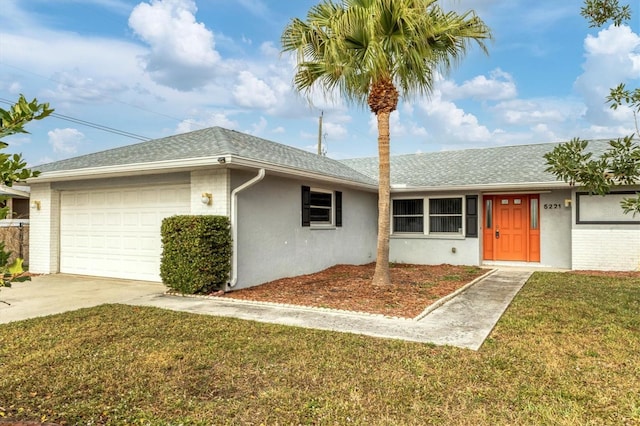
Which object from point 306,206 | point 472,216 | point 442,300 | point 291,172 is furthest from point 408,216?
point 442,300

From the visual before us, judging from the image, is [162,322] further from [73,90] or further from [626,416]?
[73,90]

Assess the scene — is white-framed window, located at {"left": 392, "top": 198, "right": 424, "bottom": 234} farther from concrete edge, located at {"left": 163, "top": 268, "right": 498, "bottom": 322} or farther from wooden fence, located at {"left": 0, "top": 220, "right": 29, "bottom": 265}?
wooden fence, located at {"left": 0, "top": 220, "right": 29, "bottom": 265}

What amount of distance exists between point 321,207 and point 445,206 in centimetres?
462

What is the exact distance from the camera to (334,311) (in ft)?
21.6

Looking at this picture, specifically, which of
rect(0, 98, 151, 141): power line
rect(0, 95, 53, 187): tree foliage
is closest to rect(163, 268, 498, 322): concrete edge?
rect(0, 95, 53, 187): tree foliage

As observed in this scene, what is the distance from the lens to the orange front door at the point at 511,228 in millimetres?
12539

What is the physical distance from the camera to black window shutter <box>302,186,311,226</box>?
411 inches

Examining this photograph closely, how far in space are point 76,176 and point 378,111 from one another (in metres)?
7.42

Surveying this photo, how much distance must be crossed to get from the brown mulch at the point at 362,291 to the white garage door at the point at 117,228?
2.69 meters

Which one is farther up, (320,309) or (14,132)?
(14,132)

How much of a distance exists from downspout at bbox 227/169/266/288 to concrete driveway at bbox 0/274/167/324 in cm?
152

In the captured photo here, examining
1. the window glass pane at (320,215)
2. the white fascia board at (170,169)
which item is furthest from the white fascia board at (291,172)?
the window glass pane at (320,215)

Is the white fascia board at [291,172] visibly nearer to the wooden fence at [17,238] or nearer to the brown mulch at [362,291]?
the brown mulch at [362,291]

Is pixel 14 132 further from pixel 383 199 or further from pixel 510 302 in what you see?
pixel 510 302
